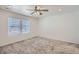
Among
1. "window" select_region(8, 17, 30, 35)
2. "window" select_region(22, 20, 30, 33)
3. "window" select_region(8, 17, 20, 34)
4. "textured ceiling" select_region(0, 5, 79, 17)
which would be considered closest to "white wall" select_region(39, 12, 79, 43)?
"textured ceiling" select_region(0, 5, 79, 17)

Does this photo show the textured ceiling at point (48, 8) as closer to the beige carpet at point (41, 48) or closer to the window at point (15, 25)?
the window at point (15, 25)

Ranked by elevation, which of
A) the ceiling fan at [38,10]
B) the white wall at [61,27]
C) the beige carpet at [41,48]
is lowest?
the beige carpet at [41,48]

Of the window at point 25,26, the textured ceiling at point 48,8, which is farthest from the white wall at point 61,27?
the window at point 25,26

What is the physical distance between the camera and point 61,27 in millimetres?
2160

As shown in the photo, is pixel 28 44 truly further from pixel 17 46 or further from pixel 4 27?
pixel 4 27

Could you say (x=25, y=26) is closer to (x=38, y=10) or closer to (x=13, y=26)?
(x=13, y=26)

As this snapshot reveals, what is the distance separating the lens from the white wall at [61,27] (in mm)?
2109

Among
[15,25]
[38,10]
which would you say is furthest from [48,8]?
[15,25]

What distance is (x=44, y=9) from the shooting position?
2137mm

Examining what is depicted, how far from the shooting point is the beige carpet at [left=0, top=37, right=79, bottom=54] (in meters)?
2.09

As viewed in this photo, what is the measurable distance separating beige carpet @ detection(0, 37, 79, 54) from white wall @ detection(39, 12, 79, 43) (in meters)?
0.13

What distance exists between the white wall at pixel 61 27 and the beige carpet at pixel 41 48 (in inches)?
5.0
